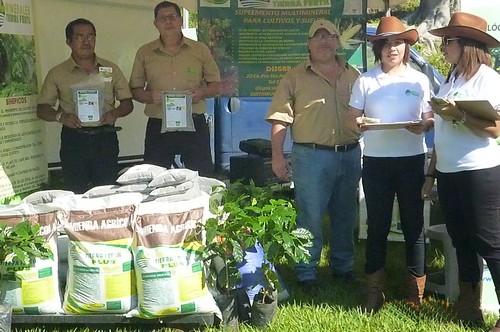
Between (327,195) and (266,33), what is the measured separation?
2.47 m

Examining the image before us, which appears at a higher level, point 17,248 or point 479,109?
point 479,109

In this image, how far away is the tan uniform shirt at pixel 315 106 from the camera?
412 cm

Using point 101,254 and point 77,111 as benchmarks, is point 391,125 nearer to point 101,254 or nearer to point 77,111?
point 101,254

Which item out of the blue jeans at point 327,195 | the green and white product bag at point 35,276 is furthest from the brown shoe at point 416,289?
the green and white product bag at point 35,276

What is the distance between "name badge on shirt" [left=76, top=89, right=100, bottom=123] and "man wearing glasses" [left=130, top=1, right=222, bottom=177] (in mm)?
389

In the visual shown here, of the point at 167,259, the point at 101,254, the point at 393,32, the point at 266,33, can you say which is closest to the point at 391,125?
the point at 393,32

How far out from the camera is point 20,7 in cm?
470

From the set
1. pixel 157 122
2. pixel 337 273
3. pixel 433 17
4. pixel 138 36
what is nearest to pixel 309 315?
pixel 337 273

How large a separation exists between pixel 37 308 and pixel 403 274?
2584 millimetres

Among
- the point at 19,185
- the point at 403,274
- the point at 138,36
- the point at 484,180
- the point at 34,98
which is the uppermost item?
the point at 138,36

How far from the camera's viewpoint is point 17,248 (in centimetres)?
322

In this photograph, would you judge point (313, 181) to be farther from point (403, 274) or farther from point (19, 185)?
point (19, 185)

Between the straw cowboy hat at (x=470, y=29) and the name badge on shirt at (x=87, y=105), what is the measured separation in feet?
8.54

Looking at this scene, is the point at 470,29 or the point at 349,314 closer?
the point at 470,29
